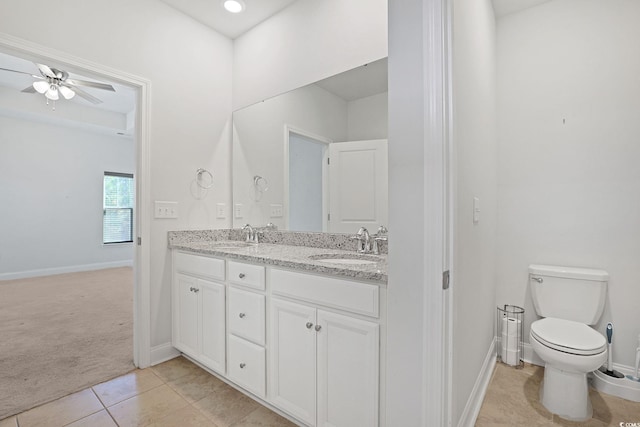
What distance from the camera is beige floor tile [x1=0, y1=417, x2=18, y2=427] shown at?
1548mm

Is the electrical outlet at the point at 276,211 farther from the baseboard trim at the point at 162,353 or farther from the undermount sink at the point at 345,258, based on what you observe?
the baseboard trim at the point at 162,353

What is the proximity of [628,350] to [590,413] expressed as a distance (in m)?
0.63

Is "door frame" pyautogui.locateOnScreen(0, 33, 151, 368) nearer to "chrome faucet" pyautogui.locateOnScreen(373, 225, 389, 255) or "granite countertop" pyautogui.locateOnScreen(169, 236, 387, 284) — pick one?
"granite countertop" pyautogui.locateOnScreen(169, 236, 387, 284)

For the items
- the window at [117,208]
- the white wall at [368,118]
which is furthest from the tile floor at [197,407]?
the window at [117,208]

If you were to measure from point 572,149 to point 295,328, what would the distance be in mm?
2264

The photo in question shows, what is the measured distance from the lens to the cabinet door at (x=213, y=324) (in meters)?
1.85

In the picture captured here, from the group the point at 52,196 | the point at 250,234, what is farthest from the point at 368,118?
the point at 52,196

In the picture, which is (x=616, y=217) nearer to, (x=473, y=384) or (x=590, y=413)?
(x=590, y=413)

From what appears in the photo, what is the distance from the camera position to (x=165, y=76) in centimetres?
229

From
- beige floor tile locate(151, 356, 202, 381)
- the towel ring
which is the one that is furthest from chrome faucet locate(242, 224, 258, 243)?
beige floor tile locate(151, 356, 202, 381)

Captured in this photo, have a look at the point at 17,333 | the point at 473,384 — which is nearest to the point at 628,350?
the point at 473,384

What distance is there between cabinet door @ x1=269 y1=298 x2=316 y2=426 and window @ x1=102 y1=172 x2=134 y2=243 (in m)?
5.85

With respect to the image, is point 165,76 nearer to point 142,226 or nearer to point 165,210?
point 165,210

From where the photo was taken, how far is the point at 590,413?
1638mm
